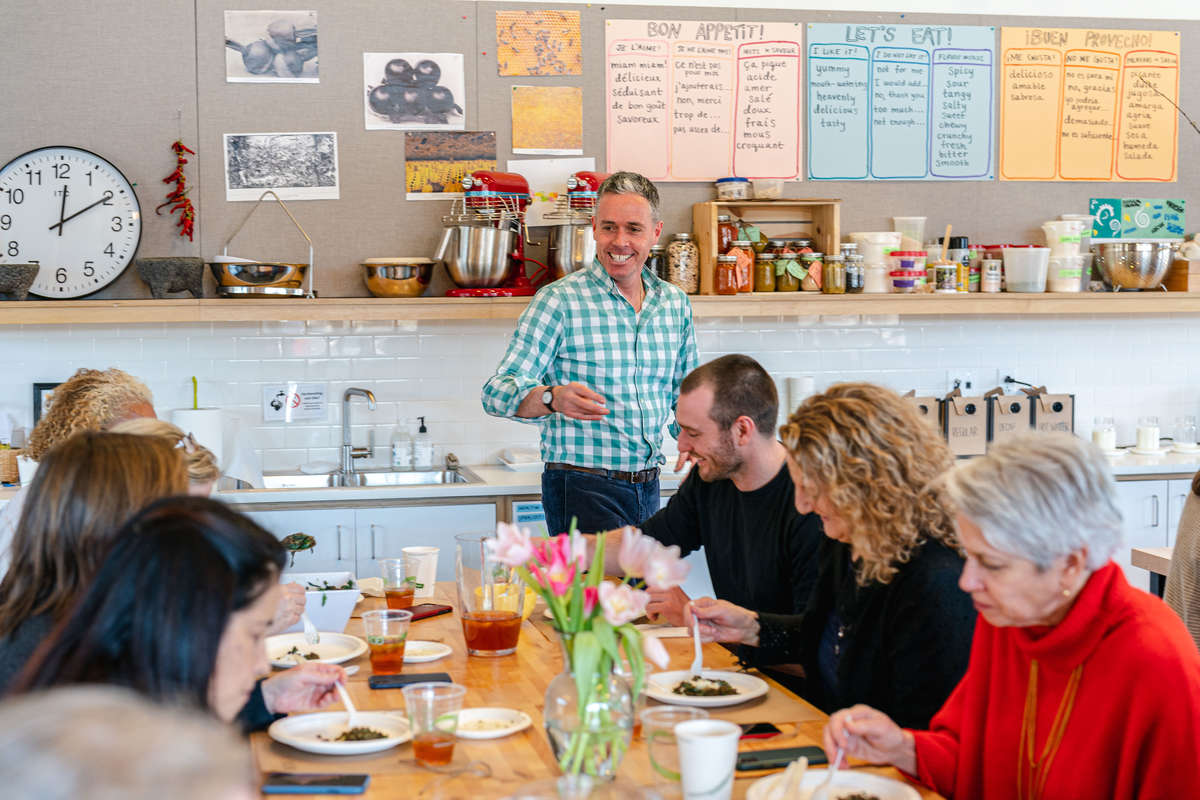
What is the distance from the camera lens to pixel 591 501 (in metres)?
3.93

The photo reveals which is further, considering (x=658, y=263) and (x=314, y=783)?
(x=658, y=263)

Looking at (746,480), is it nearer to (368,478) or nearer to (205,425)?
(368,478)

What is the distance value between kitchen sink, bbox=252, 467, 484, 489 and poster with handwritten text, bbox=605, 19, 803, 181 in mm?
1424

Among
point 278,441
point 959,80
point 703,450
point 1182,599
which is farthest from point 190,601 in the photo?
point 959,80

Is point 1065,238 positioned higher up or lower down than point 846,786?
higher up

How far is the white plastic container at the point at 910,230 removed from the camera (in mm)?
5219

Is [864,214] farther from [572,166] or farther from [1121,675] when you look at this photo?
[1121,675]

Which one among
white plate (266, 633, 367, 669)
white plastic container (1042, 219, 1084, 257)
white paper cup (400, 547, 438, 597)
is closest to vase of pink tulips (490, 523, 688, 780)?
white plate (266, 633, 367, 669)

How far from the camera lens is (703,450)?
9.66 ft

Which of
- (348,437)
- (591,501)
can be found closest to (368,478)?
(348,437)

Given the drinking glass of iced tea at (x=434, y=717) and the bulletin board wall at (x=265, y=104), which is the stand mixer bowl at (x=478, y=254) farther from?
the drinking glass of iced tea at (x=434, y=717)

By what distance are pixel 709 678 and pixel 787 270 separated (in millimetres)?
2984

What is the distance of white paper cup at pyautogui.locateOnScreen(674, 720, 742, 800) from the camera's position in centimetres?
161

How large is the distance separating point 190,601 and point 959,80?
4.82 meters
